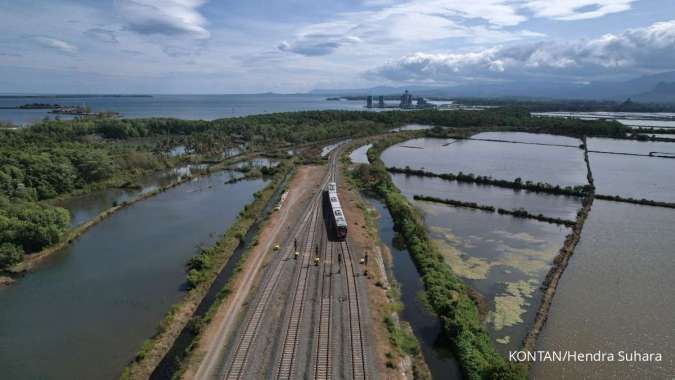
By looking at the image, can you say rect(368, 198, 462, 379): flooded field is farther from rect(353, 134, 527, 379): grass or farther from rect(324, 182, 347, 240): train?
rect(324, 182, 347, 240): train

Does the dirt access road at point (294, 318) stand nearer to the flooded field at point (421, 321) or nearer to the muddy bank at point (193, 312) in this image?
the muddy bank at point (193, 312)

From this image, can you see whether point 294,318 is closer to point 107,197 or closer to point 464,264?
point 464,264

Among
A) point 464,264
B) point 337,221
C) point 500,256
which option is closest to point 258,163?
point 337,221

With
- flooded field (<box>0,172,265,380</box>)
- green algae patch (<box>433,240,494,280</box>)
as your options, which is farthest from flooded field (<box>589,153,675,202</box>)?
flooded field (<box>0,172,265,380</box>)

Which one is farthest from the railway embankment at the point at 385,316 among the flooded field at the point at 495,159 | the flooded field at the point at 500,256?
the flooded field at the point at 495,159

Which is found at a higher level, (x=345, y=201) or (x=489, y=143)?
(x=489, y=143)

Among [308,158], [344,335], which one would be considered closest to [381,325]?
[344,335]

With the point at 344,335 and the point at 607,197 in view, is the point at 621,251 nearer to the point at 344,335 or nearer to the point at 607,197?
the point at 607,197
